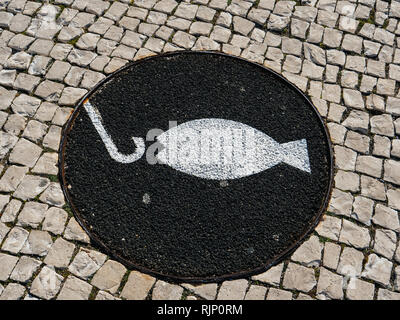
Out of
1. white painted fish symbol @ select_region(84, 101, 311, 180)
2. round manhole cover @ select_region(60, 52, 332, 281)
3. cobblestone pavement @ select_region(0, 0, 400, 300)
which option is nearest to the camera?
cobblestone pavement @ select_region(0, 0, 400, 300)

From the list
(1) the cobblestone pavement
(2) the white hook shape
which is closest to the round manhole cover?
(2) the white hook shape

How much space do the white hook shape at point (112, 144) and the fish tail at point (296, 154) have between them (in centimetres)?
137

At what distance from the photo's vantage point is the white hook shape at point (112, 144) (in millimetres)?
3924

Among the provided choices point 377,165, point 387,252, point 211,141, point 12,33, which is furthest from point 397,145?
point 12,33

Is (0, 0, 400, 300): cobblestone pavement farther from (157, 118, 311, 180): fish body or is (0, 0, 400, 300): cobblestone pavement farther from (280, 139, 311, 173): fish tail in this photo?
(157, 118, 311, 180): fish body

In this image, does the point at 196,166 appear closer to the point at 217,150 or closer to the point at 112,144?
the point at 217,150

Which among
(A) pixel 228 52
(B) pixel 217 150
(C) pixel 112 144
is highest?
(A) pixel 228 52

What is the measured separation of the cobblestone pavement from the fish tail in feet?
1.05

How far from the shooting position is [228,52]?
15.2 feet

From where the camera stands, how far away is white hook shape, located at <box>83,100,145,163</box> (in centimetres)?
392

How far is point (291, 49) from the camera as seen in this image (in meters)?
4.71

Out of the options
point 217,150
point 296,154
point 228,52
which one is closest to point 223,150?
point 217,150

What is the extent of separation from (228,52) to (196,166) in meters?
1.49

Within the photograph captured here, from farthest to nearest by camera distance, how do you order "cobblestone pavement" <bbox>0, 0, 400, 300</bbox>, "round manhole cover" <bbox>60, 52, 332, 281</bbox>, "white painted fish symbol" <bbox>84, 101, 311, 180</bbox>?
"white painted fish symbol" <bbox>84, 101, 311, 180</bbox> < "round manhole cover" <bbox>60, 52, 332, 281</bbox> < "cobblestone pavement" <bbox>0, 0, 400, 300</bbox>
